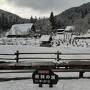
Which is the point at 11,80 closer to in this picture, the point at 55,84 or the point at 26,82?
the point at 26,82

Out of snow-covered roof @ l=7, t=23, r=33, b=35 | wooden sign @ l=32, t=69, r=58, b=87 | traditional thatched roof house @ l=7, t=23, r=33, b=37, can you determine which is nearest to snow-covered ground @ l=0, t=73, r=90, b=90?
wooden sign @ l=32, t=69, r=58, b=87

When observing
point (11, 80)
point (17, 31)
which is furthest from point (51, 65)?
point (17, 31)

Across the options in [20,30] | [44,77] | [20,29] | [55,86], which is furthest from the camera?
[20,29]

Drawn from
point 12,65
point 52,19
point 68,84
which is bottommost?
point 68,84

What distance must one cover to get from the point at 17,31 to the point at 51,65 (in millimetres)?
96267

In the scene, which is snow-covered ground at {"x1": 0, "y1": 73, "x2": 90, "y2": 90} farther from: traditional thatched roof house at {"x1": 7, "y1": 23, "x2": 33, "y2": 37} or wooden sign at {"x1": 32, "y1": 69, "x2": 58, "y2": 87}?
traditional thatched roof house at {"x1": 7, "y1": 23, "x2": 33, "y2": 37}

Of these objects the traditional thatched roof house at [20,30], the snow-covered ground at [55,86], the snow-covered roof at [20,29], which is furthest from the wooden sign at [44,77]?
the snow-covered roof at [20,29]

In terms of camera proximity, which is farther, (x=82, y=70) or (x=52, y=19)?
(x=52, y=19)

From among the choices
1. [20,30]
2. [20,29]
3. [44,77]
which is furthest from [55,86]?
[20,29]

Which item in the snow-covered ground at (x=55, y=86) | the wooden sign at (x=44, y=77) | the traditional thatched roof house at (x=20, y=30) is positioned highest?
the traditional thatched roof house at (x=20, y=30)

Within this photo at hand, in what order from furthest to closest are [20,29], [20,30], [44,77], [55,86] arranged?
[20,29] → [20,30] → [55,86] → [44,77]

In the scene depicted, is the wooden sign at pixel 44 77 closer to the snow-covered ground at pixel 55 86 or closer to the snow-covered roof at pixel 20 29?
the snow-covered ground at pixel 55 86

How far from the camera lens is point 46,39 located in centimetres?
5181

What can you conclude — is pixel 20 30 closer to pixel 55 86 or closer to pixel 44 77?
pixel 55 86
